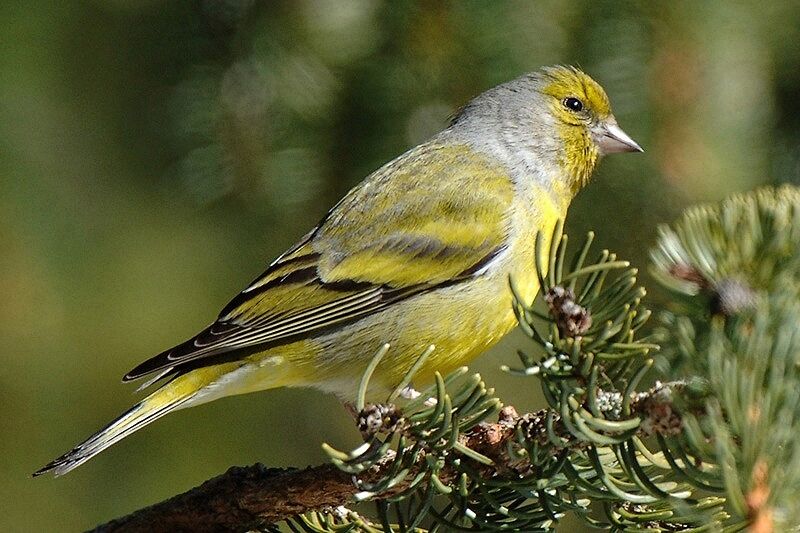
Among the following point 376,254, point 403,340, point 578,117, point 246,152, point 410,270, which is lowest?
point 403,340

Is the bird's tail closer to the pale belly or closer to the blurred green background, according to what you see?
the pale belly

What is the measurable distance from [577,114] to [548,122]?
0.15 meters

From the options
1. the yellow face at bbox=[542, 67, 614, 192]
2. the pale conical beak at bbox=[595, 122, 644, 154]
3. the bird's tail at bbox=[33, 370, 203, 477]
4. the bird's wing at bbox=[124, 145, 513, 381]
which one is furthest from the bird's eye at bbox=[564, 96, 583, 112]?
A: the bird's tail at bbox=[33, 370, 203, 477]

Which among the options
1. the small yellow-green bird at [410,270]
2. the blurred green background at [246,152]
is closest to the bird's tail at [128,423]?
the small yellow-green bird at [410,270]

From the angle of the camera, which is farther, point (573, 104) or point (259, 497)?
point (573, 104)

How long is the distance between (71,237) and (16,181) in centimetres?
32

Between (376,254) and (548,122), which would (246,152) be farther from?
(548,122)

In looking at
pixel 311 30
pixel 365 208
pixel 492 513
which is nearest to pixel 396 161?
pixel 365 208

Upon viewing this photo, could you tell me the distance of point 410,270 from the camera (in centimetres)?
378

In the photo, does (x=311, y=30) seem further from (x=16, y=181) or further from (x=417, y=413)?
(x=417, y=413)

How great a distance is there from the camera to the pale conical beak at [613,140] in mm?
4070

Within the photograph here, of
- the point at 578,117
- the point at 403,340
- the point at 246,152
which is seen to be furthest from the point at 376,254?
the point at 578,117

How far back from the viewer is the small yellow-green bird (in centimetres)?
345

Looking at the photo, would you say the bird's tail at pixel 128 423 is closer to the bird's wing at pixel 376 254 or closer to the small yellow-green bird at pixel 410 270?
the small yellow-green bird at pixel 410 270
